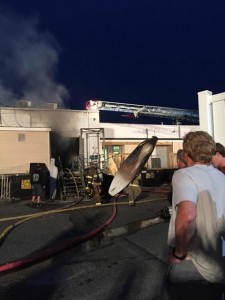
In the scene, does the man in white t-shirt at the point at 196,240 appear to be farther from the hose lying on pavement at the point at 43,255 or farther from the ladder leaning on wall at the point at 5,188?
the ladder leaning on wall at the point at 5,188

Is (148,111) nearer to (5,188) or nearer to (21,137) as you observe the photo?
(21,137)

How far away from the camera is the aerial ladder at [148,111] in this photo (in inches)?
1495

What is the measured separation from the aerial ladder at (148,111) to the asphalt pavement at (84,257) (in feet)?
75.8

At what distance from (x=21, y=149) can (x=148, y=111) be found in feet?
71.9

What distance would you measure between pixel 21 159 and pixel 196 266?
21.5m

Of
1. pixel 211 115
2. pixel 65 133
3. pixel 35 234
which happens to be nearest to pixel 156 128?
pixel 65 133

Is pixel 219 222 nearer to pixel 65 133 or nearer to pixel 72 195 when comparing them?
pixel 72 195

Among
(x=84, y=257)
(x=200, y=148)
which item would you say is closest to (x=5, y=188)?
(x=84, y=257)

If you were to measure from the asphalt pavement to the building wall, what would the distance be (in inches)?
427

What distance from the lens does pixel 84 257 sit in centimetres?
725

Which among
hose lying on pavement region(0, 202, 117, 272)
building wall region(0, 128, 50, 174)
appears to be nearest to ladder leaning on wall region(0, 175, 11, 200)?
building wall region(0, 128, 50, 174)

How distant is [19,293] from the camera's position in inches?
213

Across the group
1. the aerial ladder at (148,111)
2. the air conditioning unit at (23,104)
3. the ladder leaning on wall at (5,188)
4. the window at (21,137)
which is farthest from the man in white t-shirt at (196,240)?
the aerial ladder at (148,111)

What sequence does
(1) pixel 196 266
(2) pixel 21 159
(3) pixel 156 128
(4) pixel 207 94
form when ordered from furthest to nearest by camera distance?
(3) pixel 156 128, (2) pixel 21 159, (4) pixel 207 94, (1) pixel 196 266
